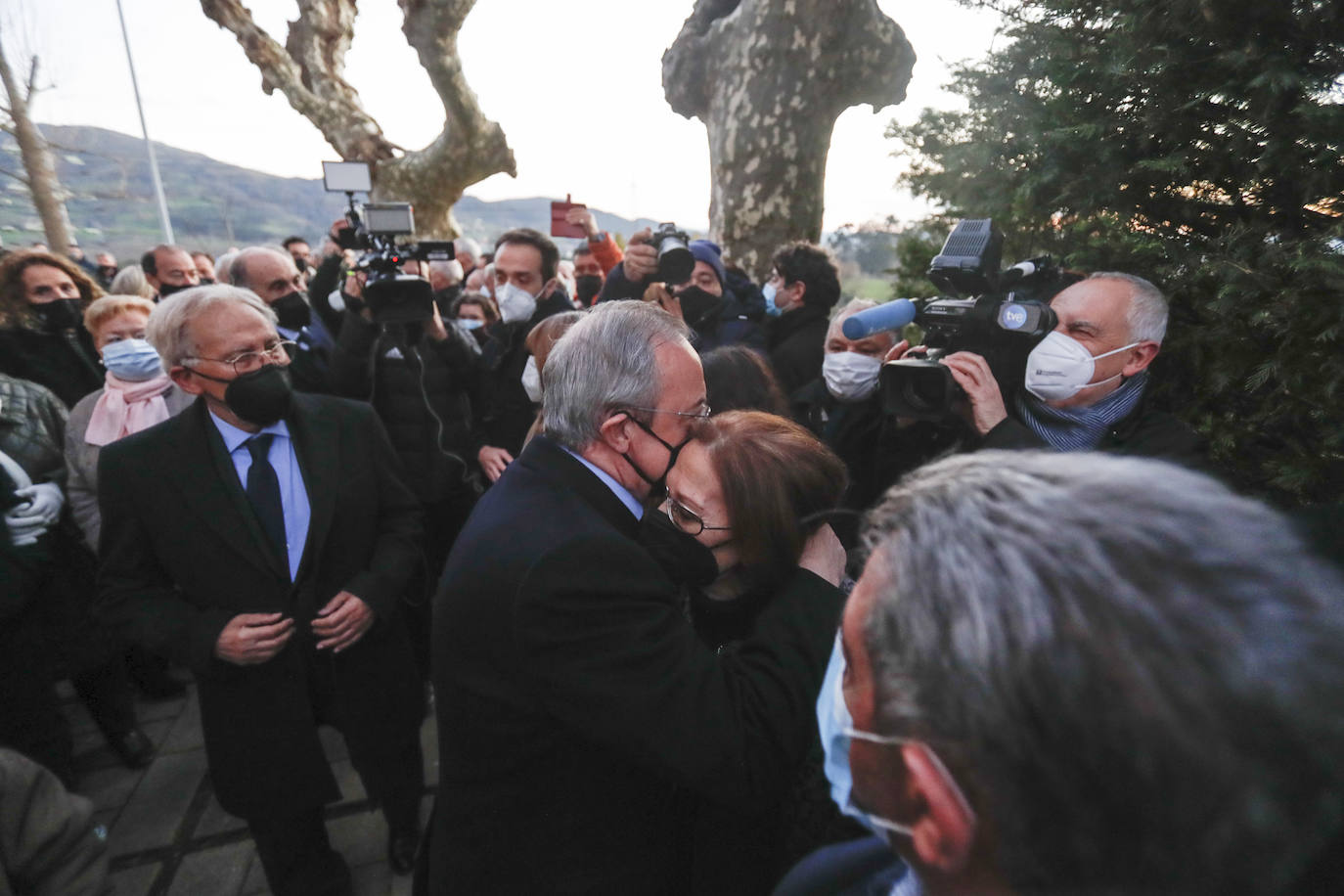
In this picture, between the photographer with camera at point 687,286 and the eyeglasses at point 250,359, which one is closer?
the eyeglasses at point 250,359

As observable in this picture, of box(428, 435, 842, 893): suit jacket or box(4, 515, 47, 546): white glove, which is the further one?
box(4, 515, 47, 546): white glove

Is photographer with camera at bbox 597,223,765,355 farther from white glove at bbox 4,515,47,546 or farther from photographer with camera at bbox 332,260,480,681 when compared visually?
white glove at bbox 4,515,47,546

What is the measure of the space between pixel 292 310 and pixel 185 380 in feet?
6.82

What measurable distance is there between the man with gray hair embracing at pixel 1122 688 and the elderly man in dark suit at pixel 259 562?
205 cm

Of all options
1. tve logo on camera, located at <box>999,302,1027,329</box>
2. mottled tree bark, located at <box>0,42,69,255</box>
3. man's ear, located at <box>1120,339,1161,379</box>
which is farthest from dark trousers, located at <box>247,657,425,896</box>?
mottled tree bark, located at <box>0,42,69,255</box>

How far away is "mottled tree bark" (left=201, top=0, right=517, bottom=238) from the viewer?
30.6 ft

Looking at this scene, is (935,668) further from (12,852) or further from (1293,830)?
(12,852)

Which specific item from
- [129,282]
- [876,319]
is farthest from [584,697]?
[129,282]

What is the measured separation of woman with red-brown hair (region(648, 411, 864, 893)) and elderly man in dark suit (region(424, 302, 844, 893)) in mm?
78

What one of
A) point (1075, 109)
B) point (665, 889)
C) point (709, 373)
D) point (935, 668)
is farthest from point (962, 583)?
point (1075, 109)

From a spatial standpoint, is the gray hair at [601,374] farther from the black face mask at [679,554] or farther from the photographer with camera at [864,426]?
the photographer with camera at [864,426]

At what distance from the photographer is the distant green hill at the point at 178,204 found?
10305mm

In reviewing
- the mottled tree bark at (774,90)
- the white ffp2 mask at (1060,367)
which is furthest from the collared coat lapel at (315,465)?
the mottled tree bark at (774,90)

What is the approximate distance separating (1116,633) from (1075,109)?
2.56 metres
